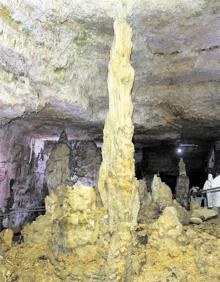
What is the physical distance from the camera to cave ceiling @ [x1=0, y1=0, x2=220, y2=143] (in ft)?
18.2

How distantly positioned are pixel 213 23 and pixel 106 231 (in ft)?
13.4

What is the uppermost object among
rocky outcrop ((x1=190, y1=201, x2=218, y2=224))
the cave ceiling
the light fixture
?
the cave ceiling

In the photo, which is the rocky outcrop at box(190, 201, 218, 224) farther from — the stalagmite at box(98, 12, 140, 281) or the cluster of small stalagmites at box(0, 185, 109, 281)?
the cluster of small stalagmites at box(0, 185, 109, 281)

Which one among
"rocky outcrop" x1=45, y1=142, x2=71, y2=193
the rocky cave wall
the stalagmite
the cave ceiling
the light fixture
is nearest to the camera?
the stalagmite

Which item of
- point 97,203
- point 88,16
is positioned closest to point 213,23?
point 88,16

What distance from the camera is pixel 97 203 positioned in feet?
19.4

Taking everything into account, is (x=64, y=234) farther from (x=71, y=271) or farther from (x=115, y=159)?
(x=115, y=159)

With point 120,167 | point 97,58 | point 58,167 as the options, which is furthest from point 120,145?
point 58,167

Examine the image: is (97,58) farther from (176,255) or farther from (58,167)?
(58,167)

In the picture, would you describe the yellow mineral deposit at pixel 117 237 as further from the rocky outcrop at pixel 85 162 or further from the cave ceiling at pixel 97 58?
the rocky outcrop at pixel 85 162

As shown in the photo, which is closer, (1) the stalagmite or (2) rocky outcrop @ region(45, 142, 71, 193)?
(1) the stalagmite

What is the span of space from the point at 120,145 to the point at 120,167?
356 millimetres

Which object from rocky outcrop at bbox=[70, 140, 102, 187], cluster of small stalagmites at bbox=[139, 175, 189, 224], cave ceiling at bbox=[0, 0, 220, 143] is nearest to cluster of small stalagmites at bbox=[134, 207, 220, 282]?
cluster of small stalagmites at bbox=[139, 175, 189, 224]

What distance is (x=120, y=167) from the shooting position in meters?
5.36
